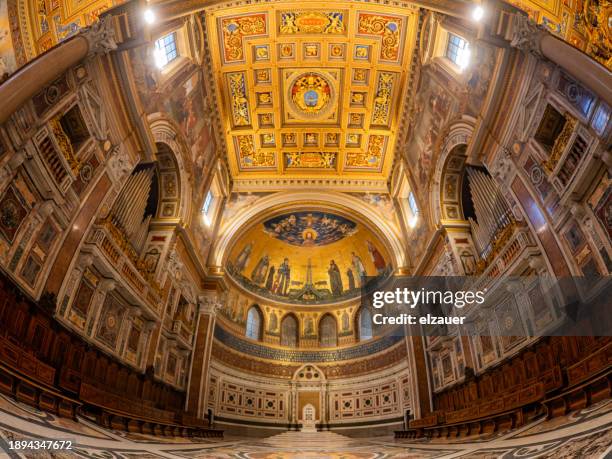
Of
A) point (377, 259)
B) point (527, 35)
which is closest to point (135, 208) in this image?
point (527, 35)

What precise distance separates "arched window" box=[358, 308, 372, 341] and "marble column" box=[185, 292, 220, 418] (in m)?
9.87

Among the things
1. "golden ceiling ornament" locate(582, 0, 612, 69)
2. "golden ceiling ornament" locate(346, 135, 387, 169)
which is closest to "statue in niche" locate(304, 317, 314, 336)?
"golden ceiling ornament" locate(346, 135, 387, 169)

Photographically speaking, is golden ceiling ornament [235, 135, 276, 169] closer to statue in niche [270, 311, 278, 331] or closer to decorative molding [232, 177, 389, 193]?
decorative molding [232, 177, 389, 193]

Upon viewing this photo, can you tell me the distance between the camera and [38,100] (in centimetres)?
863

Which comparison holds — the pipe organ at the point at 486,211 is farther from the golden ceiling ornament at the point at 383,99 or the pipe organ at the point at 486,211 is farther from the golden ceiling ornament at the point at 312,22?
the golden ceiling ornament at the point at 312,22

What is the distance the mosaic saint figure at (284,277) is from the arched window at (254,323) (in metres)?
2.22

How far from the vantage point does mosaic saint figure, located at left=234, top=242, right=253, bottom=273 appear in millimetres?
24781

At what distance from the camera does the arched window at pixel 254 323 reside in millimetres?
24761

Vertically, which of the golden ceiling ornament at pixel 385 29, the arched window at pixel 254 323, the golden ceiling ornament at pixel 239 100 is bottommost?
the arched window at pixel 254 323

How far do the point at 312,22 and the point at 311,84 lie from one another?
3.33 m

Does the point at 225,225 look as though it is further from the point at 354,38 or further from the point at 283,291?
the point at 354,38

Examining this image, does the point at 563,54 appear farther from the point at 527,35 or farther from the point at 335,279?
the point at 335,279

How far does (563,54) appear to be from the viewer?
28.4ft

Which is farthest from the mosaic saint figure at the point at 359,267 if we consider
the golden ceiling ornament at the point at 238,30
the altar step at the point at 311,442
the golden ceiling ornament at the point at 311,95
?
the golden ceiling ornament at the point at 238,30
